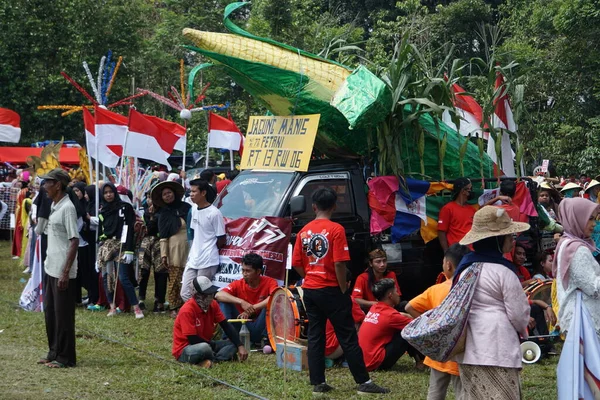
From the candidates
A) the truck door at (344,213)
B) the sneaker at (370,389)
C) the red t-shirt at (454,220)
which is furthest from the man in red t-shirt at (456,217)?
the sneaker at (370,389)

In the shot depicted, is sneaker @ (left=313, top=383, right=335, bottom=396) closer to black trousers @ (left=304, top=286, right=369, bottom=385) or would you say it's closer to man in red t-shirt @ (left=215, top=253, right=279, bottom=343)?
black trousers @ (left=304, top=286, right=369, bottom=385)

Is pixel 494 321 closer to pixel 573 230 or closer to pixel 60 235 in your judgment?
pixel 573 230

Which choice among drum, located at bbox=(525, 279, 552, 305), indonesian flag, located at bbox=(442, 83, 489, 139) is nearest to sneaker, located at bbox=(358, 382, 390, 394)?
drum, located at bbox=(525, 279, 552, 305)

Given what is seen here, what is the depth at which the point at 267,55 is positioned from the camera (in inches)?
409

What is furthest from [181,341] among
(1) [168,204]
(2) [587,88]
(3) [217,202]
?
(2) [587,88]

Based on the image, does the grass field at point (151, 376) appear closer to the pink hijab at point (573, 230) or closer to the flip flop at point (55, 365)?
the flip flop at point (55, 365)

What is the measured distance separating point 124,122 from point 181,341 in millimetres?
6338

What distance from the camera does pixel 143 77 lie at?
32.7 meters

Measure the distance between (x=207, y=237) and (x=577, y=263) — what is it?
521 centimetres

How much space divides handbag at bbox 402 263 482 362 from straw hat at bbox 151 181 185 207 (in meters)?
7.18

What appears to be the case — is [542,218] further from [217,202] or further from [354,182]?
[217,202]

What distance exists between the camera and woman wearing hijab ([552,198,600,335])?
19.4 ft

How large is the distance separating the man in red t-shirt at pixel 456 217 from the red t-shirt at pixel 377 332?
2.23 meters

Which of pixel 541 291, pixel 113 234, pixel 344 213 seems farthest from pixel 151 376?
pixel 113 234
